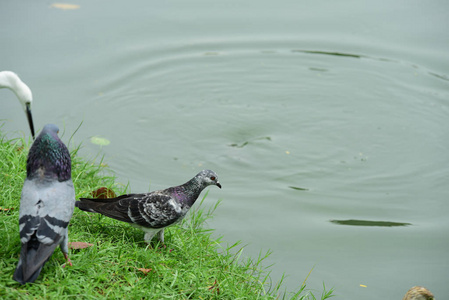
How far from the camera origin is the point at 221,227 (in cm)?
545

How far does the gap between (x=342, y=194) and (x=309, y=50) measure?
349cm

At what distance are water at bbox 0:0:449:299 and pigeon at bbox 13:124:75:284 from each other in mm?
2088

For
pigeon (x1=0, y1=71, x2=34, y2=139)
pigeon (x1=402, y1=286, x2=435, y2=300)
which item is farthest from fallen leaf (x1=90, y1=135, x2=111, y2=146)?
pigeon (x1=402, y1=286, x2=435, y2=300)

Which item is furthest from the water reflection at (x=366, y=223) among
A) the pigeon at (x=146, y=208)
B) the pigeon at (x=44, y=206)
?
the pigeon at (x=44, y=206)

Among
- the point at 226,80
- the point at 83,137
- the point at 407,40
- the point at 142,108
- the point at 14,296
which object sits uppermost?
the point at 407,40

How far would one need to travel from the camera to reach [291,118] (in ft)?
24.4

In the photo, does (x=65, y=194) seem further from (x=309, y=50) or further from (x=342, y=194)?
(x=309, y=50)

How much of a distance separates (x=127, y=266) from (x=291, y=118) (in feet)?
13.4

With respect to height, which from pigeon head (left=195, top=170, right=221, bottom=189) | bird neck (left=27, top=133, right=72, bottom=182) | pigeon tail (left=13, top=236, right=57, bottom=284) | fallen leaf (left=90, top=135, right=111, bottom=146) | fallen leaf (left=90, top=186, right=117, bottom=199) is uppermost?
fallen leaf (left=90, top=135, right=111, bottom=146)

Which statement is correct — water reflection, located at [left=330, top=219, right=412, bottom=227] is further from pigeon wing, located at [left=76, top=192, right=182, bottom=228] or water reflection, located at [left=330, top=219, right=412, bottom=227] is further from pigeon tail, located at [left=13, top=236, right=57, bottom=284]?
pigeon tail, located at [left=13, top=236, right=57, bottom=284]

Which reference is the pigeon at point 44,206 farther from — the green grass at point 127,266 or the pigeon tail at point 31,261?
the green grass at point 127,266

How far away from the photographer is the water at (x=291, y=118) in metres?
5.42

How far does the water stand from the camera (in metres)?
5.42

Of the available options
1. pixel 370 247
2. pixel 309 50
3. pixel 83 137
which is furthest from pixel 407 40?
pixel 83 137
